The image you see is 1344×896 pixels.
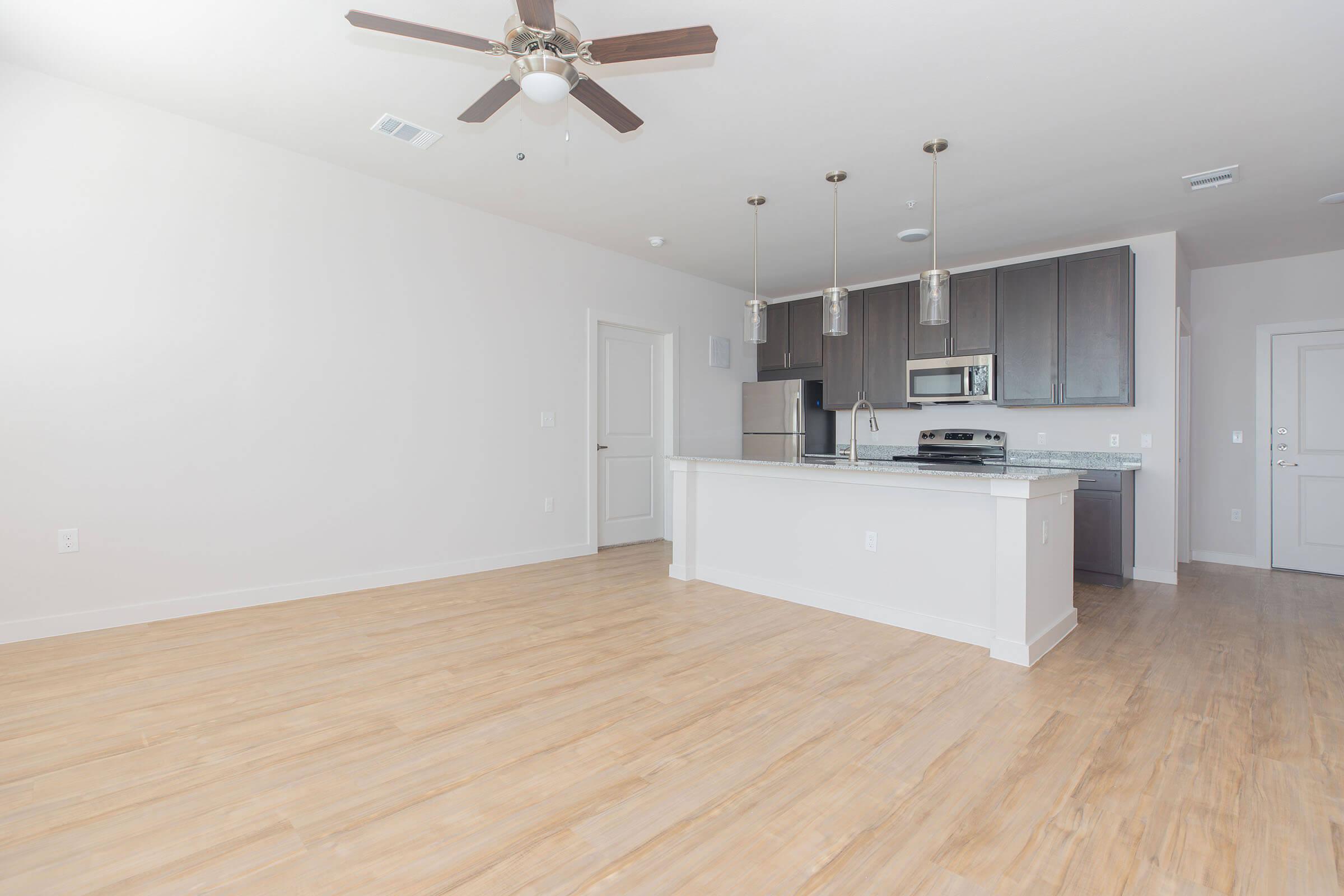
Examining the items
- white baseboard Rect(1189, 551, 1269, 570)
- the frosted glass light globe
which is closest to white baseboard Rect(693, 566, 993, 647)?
the frosted glass light globe

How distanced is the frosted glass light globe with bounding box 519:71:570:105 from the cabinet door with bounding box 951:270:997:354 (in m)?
4.17

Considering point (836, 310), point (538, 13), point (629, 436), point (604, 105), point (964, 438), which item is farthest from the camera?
point (629, 436)

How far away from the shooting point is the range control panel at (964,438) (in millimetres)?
5414

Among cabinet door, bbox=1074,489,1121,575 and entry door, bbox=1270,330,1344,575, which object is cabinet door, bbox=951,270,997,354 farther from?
entry door, bbox=1270,330,1344,575

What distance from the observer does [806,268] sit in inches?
226

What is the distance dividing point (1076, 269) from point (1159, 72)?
2.35 meters

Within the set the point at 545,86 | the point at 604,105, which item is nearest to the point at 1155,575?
the point at 604,105

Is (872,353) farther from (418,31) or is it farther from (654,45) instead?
(418,31)

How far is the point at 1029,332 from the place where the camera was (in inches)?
195

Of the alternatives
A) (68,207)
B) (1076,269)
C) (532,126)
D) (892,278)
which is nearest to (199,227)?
(68,207)

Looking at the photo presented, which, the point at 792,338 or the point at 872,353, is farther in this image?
the point at 792,338

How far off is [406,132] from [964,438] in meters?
4.88

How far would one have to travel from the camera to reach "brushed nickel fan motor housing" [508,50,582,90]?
208 cm

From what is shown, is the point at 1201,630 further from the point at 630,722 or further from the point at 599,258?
the point at 599,258
